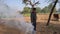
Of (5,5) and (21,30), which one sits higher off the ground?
(5,5)

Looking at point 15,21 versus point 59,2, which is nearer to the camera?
point 15,21

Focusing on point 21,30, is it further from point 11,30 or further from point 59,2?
point 59,2

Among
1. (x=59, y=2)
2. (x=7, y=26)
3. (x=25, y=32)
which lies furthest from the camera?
(x=59, y=2)

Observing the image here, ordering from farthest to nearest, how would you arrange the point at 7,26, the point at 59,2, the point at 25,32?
the point at 59,2 < the point at 25,32 < the point at 7,26

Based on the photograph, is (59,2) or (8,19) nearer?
(8,19)

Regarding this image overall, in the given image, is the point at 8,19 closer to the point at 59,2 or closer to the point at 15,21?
the point at 15,21

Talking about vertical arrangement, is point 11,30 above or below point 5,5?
below

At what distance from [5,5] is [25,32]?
18cm

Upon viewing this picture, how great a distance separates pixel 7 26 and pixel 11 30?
26 millimetres

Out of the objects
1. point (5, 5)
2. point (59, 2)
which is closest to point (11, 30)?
point (5, 5)

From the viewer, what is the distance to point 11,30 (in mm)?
872

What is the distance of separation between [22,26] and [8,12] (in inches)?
4.4

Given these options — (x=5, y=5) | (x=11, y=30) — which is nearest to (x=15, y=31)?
(x=11, y=30)

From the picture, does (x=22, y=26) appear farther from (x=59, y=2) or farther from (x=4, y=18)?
(x=59, y=2)
